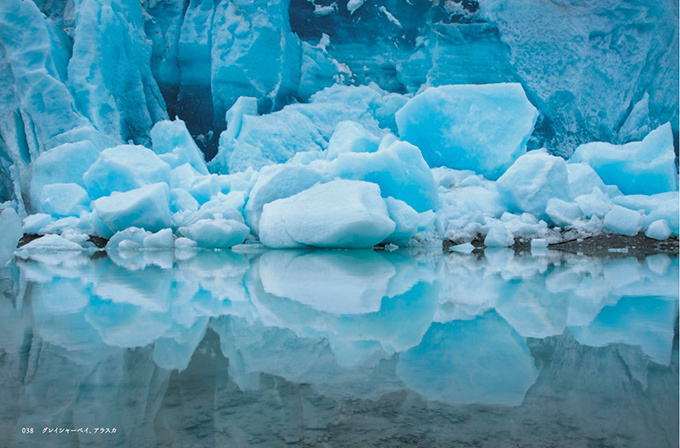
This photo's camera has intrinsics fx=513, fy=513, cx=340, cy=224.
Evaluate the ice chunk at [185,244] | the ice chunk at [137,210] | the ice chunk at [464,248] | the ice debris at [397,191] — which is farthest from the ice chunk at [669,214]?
the ice chunk at [137,210]

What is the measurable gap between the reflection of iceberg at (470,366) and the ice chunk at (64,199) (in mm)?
6119

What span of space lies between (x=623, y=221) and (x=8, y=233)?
17.2 ft

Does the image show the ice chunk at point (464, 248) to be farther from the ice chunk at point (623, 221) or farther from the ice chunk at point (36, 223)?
the ice chunk at point (36, 223)

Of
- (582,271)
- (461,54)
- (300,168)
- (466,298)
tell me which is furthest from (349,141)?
(466,298)

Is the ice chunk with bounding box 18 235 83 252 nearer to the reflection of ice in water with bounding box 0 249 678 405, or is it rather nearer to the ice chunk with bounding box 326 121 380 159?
the reflection of ice in water with bounding box 0 249 678 405

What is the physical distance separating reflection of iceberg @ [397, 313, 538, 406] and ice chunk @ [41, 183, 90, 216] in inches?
241

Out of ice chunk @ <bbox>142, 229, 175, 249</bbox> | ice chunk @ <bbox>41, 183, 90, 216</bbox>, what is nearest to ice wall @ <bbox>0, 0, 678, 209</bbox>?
ice chunk @ <bbox>41, 183, 90, 216</bbox>

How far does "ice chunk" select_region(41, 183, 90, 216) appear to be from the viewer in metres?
6.34

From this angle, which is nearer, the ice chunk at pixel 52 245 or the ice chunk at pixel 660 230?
the ice chunk at pixel 660 230

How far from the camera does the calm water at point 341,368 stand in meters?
0.73

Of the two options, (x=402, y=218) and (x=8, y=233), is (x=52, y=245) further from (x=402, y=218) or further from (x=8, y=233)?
(x=402, y=218)

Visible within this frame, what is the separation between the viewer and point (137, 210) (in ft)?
16.9

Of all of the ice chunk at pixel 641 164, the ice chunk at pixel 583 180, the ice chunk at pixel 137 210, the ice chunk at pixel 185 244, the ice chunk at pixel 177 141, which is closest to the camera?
the ice chunk at pixel 137 210

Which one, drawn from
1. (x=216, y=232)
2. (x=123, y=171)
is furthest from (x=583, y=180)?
(x=123, y=171)
